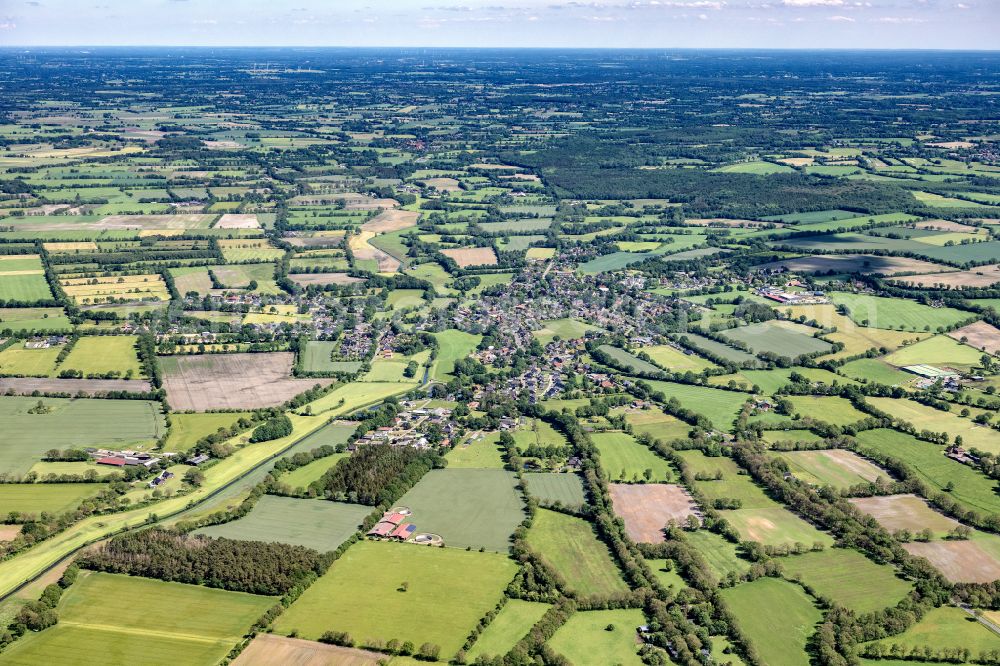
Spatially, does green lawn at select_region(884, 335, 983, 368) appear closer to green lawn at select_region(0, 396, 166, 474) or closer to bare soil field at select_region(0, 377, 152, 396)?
green lawn at select_region(0, 396, 166, 474)

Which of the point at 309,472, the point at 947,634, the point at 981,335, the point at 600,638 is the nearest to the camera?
the point at 600,638

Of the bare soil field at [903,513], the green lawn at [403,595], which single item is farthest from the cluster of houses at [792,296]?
the green lawn at [403,595]

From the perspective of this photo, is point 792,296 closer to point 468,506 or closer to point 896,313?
point 896,313

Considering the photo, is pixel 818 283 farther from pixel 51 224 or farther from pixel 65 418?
pixel 51 224

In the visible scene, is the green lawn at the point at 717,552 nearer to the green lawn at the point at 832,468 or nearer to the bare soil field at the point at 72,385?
the green lawn at the point at 832,468

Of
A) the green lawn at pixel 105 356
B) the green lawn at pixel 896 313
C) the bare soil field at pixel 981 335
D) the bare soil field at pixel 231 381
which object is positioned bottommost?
the bare soil field at pixel 231 381

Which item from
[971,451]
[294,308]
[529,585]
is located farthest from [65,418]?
[971,451]

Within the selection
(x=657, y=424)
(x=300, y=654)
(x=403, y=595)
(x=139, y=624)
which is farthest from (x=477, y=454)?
(x=139, y=624)
